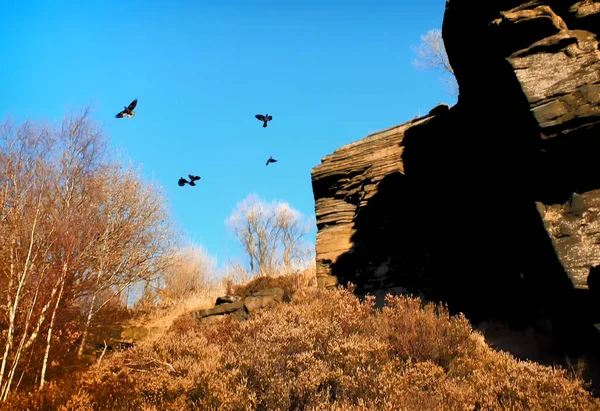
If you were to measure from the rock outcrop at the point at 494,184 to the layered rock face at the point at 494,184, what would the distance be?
1.0 inches

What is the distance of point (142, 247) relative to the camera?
1731 centimetres

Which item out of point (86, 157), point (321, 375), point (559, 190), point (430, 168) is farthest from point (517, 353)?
point (86, 157)

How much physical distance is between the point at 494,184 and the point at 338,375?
5.73 metres

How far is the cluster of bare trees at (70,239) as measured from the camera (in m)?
8.80

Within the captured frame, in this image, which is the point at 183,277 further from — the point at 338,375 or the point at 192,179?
the point at 338,375

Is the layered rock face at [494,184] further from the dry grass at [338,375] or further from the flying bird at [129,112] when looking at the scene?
the flying bird at [129,112]

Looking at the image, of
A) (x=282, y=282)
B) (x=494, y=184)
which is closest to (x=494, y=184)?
(x=494, y=184)

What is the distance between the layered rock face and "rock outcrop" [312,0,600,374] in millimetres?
26

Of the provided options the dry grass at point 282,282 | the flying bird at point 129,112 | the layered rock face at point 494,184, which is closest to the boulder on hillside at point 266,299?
the dry grass at point 282,282

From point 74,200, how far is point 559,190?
15.3 m

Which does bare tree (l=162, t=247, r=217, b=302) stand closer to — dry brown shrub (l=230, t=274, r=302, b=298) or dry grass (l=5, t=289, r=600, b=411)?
dry brown shrub (l=230, t=274, r=302, b=298)

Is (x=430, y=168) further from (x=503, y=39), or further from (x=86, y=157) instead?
(x=86, y=157)

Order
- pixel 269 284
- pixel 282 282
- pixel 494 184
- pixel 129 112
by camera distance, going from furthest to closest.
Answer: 1. pixel 269 284
2. pixel 282 282
3. pixel 129 112
4. pixel 494 184

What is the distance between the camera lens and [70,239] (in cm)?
989
